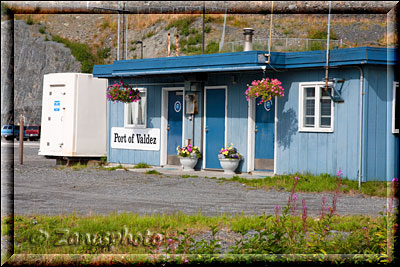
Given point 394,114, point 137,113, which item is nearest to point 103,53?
point 137,113

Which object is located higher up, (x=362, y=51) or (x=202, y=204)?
(x=362, y=51)

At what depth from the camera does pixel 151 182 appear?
14.5 m

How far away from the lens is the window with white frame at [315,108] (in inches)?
575

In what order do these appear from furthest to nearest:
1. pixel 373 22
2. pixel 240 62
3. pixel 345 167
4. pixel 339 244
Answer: pixel 373 22 < pixel 240 62 < pixel 345 167 < pixel 339 244

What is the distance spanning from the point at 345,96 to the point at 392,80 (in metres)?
1.12

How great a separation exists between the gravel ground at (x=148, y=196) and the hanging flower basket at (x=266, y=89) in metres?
2.37

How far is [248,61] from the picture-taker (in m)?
15.2

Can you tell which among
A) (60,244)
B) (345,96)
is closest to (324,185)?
(345,96)

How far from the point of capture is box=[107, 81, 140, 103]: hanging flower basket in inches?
704

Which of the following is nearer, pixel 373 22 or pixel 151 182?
pixel 151 182

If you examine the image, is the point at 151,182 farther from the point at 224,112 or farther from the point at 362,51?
the point at 362,51

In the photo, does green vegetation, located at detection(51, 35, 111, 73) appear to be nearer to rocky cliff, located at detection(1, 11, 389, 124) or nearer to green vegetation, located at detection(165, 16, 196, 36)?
rocky cliff, located at detection(1, 11, 389, 124)

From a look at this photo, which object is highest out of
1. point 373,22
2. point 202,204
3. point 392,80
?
point 373,22

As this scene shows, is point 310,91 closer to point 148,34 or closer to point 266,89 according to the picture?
point 266,89
